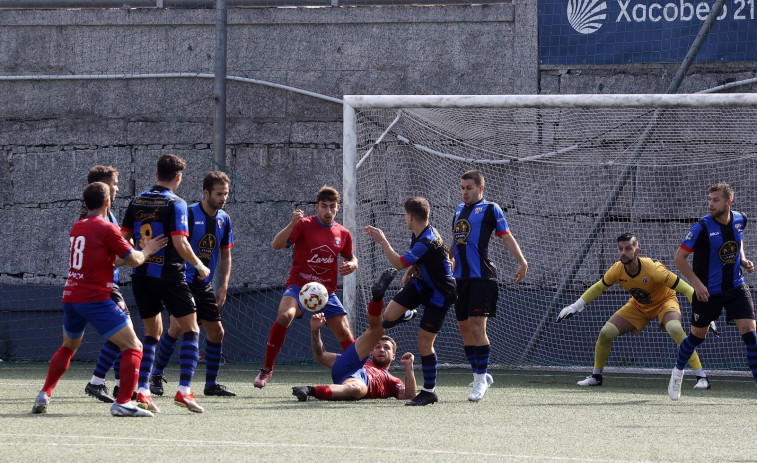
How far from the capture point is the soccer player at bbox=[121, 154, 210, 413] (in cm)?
630

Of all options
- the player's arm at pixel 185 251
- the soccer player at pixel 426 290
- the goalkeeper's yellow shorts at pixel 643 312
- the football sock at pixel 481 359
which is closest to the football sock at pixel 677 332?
the goalkeeper's yellow shorts at pixel 643 312

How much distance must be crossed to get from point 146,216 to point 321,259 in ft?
6.07

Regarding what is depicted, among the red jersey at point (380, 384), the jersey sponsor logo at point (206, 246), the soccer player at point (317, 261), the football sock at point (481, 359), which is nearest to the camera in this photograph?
the red jersey at point (380, 384)

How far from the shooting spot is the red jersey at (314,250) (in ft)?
26.3

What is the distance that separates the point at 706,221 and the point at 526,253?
11.1 ft

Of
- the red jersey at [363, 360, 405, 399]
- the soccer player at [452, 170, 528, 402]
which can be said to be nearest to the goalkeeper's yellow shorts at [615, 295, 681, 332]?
the soccer player at [452, 170, 528, 402]

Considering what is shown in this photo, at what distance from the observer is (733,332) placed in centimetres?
1071

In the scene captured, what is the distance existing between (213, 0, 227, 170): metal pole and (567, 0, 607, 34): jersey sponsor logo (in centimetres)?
388

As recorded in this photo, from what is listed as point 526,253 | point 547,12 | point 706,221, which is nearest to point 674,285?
point 706,221

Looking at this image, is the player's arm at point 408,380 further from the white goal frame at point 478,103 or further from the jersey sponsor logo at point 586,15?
the jersey sponsor logo at point 586,15

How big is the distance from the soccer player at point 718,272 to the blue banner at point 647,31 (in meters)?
3.56

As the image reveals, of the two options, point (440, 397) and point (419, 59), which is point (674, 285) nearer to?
point (440, 397)

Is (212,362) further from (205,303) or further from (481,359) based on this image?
(481,359)

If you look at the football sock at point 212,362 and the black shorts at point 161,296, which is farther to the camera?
the football sock at point 212,362
